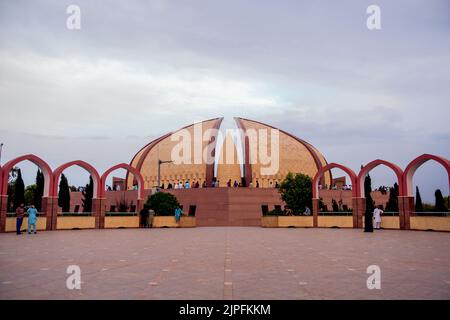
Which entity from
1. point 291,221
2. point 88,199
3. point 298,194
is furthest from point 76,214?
point 298,194

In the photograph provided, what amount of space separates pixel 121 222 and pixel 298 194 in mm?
10703

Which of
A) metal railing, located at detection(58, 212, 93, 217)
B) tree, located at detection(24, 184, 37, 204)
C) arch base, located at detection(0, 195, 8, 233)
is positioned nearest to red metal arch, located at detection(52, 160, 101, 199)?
metal railing, located at detection(58, 212, 93, 217)

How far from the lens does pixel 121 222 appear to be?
20.9m

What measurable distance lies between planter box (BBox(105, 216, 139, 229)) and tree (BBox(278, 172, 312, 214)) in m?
9.35

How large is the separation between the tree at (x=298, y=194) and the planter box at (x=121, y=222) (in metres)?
9.35

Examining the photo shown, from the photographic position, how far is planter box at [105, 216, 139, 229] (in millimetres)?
20672

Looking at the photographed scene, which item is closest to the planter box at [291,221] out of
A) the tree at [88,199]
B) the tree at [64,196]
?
the tree at [88,199]

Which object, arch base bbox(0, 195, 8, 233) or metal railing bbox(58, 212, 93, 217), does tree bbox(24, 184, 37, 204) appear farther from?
arch base bbox(0, 195, 8, 233)

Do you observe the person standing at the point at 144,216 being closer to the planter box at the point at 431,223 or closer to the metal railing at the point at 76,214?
the metal railing at the point at 76,214
